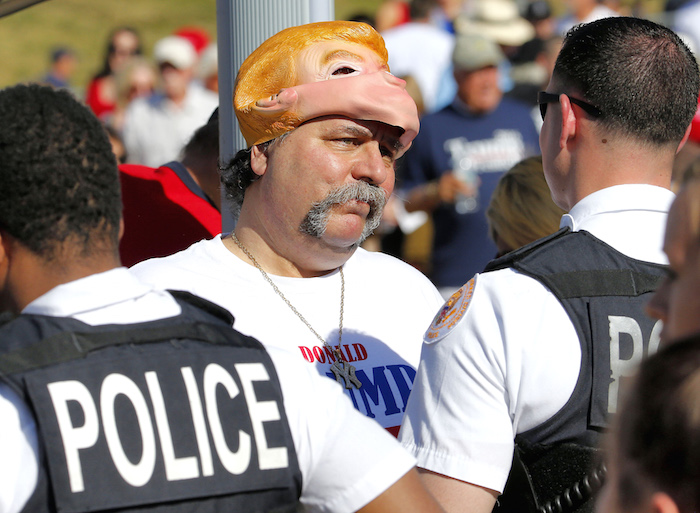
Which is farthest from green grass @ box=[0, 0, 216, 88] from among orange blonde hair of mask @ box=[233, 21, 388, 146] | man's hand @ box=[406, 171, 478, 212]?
orange blonde hair of mask @ box=[233, 21, 388, 146]

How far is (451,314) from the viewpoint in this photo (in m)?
2.05

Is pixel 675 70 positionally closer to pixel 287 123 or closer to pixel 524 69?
pixel 287 123

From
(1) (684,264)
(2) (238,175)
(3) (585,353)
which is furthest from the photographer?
(2) (238,175)

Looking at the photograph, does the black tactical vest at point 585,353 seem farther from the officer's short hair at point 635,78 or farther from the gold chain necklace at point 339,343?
the gold chain necklace at point 339,343

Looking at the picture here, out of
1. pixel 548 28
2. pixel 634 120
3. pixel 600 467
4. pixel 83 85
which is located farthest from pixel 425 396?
pixel 83 85

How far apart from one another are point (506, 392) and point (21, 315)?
1007 millimetres

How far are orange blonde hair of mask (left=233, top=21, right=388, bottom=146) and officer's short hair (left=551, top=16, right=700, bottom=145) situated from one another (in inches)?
31.2

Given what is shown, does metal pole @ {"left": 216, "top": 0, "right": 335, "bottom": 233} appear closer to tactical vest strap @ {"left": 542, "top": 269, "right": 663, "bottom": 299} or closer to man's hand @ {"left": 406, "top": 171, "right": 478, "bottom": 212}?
tactical vest strap @ {"left": 542, "top": 269, "right": 663, "bottom": 299}

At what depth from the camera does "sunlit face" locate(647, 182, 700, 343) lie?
128 centimetres

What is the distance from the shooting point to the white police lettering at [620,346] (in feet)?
6.44

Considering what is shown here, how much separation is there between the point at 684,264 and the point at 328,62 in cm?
165

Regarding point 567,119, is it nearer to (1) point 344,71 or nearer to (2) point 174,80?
(1) point 344,71

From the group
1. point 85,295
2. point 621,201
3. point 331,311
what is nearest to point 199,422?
point 85,295

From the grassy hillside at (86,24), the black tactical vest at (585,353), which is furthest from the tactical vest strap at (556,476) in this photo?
the grassy hillside at (86,24)
